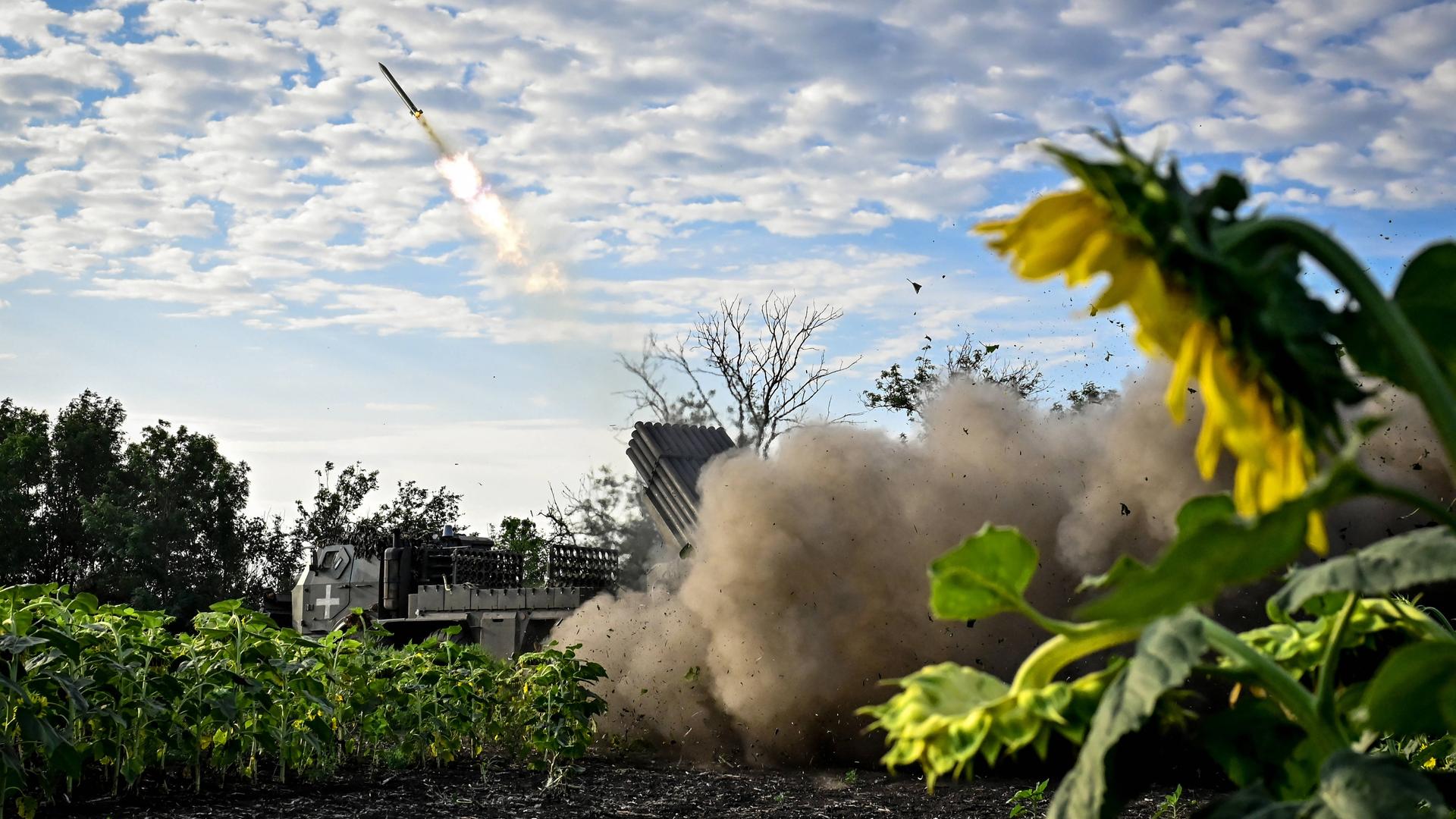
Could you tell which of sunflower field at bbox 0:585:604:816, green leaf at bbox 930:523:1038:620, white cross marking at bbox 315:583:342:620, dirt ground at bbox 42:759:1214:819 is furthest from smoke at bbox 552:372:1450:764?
white cross marking at bbox 315:583:342:620

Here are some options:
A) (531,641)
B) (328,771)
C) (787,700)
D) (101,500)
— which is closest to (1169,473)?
(787,700)

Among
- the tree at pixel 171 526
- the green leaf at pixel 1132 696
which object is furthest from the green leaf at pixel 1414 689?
the tree at pixel 171 526

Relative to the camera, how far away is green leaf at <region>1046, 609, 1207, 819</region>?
0.91 m

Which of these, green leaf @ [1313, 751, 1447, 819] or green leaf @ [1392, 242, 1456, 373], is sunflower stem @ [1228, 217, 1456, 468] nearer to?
green leaf @ [1392, 242, 1456, 373]

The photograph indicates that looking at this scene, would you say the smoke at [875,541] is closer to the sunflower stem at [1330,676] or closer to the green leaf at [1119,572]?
the sunflower stem at [1330,676]

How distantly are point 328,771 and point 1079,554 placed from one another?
557cm

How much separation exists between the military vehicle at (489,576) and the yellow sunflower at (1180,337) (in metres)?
13.2

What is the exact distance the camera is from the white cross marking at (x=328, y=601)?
845 inches

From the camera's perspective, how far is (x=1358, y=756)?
88cm

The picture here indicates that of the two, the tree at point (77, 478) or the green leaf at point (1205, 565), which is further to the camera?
the tree at point (77, 478)

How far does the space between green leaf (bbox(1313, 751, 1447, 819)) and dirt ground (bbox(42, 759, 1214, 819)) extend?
5956 millimetres

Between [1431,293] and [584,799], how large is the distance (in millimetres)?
7017

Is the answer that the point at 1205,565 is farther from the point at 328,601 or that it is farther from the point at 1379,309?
the point at 328,601

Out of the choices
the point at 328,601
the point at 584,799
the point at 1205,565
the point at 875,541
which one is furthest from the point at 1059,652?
the point at 328,601
